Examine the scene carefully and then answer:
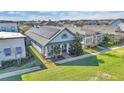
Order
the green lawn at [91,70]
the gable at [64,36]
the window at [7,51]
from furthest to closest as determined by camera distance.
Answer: the gable at [64,36], the green lawn at [91,70], the window at [7,51]

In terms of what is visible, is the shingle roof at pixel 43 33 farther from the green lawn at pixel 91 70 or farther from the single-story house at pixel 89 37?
the green lawn at pixel 91 70

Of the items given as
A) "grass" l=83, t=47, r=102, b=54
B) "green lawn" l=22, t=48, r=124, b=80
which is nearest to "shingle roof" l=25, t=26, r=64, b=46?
"green lawn" l=22, t=48, r=124, b=80

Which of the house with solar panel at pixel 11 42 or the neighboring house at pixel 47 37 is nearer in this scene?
the house with solar panel at pixel 11 42

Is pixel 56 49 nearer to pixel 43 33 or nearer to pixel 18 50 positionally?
pixel 43 33

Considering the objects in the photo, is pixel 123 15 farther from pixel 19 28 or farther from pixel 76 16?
pixel 19 28

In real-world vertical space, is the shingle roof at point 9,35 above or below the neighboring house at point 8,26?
below

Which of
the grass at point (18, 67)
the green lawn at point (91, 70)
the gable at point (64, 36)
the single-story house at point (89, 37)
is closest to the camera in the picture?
the grass at point (18, 67)

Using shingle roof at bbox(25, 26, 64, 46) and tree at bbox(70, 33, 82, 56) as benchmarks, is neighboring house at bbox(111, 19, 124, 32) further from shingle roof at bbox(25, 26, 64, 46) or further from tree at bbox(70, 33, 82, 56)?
shingle roof at bbox(25, 26, 64, 46)

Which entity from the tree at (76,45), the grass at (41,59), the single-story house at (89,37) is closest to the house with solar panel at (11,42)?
the grass at (41,59)
